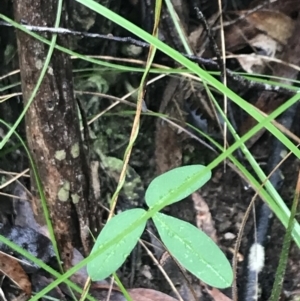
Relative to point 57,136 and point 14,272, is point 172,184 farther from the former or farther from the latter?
point 14,272

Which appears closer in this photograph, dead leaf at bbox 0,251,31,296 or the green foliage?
the green foliage

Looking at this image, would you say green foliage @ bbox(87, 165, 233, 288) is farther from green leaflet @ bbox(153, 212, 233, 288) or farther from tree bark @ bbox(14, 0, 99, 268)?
tree bark @ bbox(14, 0, 99, 268)

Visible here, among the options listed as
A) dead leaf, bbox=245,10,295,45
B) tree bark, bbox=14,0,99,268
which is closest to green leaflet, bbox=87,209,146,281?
tree bark, bbox=14,0,99,268

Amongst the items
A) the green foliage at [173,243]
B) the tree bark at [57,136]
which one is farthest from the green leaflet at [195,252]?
the tree bark at [57,136]

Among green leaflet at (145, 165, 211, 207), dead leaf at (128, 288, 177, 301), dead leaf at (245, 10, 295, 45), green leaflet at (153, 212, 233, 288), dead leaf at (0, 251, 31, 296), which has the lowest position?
dead leaf at (128, 288, 177, 301)

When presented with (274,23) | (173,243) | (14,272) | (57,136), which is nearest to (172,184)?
(173,243)

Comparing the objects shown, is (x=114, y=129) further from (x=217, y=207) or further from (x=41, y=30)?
(x=41, y=30)

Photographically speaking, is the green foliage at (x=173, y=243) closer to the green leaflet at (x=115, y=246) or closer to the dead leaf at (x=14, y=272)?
the green leaflet at (x=115, y=246)

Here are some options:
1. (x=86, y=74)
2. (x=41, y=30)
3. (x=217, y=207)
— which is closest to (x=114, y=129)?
(x=86, y=74)
